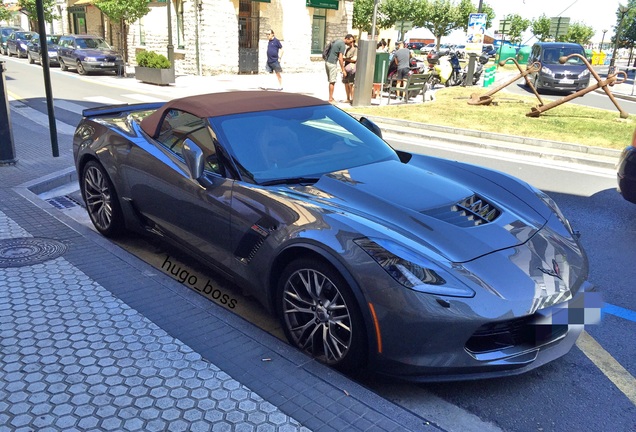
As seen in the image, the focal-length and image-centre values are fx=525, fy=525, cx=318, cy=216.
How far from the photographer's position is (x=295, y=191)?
3301 millimetres

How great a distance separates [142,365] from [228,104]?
79.6 inches

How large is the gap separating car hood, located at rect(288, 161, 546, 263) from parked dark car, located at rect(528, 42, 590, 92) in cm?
1812

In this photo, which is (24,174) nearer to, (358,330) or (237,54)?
(358,330)

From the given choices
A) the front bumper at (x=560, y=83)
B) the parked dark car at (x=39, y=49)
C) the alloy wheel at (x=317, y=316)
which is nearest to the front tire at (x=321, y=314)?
the alloy wheel at (x=317, y=316)

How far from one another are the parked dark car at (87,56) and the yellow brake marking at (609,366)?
75.5 ft

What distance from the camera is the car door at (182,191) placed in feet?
11.6

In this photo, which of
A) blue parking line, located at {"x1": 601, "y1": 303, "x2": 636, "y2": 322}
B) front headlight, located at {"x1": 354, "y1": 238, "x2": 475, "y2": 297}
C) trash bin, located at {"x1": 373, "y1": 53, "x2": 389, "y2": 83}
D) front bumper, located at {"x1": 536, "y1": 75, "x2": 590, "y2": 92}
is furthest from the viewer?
front bumper, located at {"x1": 536, "y1": 75, "x2": 590, "y2": 92}

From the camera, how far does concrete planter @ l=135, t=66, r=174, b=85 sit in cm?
1920

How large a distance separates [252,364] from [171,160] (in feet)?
5.93

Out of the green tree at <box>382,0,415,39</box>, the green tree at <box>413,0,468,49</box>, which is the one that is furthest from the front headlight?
the green tree at <box>413,0,468,49</box>

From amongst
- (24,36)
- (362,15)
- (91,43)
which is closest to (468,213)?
(91,43)

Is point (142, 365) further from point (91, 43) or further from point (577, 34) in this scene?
point (577, 34)

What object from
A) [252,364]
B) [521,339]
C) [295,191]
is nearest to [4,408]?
[252,364]

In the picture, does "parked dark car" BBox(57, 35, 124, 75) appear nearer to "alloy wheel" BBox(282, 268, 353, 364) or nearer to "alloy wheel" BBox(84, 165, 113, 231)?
"alloy wheel" BBox(84, 165, 113, 231)
